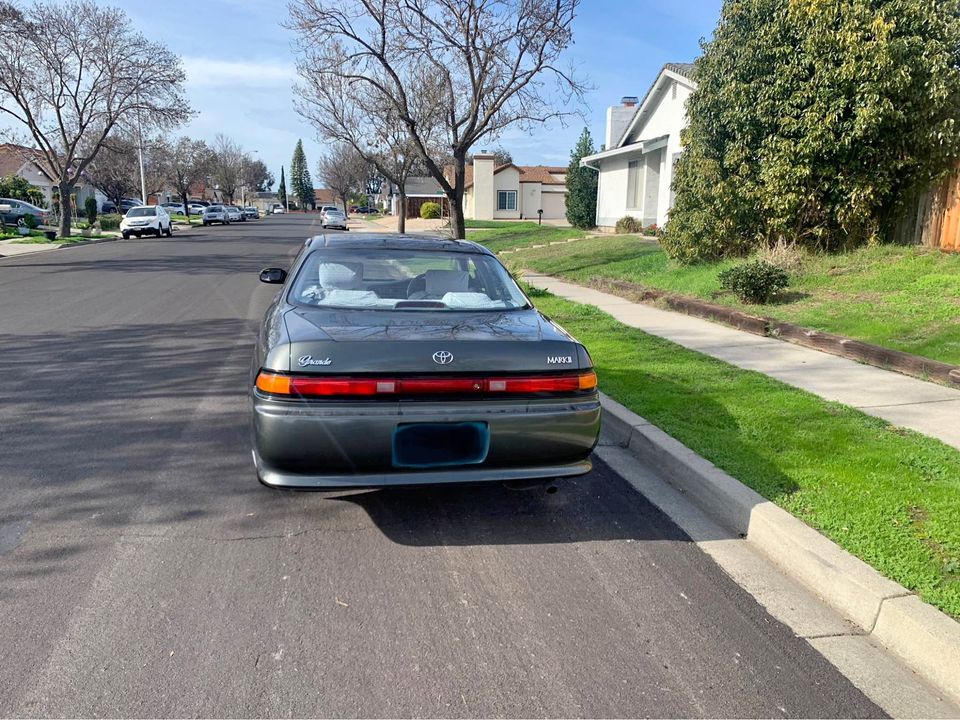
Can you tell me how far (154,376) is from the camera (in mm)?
6895

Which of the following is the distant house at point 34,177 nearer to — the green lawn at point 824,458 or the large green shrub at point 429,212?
the large green shrub at point 429,212

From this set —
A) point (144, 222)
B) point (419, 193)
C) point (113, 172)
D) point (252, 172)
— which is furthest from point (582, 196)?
point (252, 172)

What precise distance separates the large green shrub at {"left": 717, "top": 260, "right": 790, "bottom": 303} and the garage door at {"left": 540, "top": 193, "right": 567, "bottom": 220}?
152 feet

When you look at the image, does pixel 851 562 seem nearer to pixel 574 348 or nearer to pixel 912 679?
pixel 912 679

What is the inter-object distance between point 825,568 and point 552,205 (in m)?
54.8

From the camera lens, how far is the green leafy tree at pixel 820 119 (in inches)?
394

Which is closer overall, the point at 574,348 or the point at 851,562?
the point at 851,562

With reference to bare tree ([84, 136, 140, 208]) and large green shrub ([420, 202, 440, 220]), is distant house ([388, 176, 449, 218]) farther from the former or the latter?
bare tree ([84, 136, 140, 208])

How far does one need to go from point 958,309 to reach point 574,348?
251 inches

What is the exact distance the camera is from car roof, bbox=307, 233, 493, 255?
499 centimetres

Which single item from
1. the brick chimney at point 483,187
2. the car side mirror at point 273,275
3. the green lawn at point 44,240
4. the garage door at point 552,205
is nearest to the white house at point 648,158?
the car side mirror at point 273,275

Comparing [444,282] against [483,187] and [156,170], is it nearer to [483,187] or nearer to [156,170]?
[483,187]

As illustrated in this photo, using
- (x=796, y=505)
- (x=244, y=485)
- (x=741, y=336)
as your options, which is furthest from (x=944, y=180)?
(x=244, y=485)

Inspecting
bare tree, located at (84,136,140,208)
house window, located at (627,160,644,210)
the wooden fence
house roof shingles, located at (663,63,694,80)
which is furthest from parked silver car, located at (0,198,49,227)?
the wooden fence
